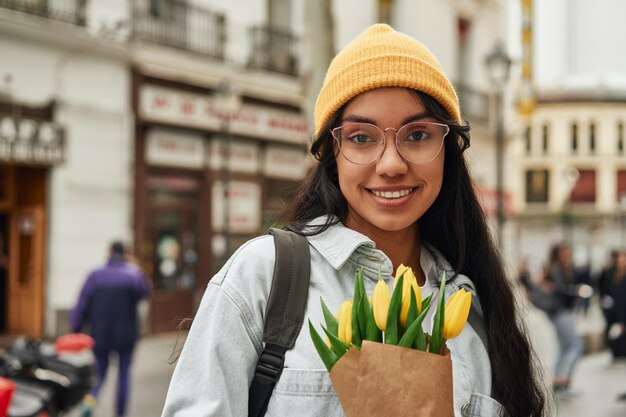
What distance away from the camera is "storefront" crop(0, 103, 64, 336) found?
1218 cm

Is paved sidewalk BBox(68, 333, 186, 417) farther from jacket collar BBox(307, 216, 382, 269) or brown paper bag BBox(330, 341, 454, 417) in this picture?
brown paper bag BBox(330, 341, 454, 417)

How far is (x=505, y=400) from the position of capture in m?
1.81

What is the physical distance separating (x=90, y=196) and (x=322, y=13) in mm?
7780

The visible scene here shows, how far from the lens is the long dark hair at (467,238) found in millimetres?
1826

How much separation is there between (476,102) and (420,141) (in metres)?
21.8

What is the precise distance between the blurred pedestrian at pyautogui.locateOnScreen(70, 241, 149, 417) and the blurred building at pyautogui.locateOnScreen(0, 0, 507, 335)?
2.89 meters

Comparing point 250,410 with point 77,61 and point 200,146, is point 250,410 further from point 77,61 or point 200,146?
point 200,146

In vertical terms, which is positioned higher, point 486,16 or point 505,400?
point 486,16

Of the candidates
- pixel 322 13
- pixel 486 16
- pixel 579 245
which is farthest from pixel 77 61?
pixel 579 245

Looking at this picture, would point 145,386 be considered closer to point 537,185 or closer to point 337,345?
point 337,345

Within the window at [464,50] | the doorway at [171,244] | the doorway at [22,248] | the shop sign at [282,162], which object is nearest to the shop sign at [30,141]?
the doorway at [22,248]

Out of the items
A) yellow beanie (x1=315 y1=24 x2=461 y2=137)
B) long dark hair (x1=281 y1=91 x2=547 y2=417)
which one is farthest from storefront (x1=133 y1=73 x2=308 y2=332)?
yellow beanie (x1=315 y1=24 x2=461 y2=137)

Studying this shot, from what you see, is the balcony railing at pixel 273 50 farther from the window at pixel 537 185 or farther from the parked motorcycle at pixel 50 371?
the window at pixel 537 185

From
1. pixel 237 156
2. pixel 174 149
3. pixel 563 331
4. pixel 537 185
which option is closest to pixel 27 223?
pixel 174 149
